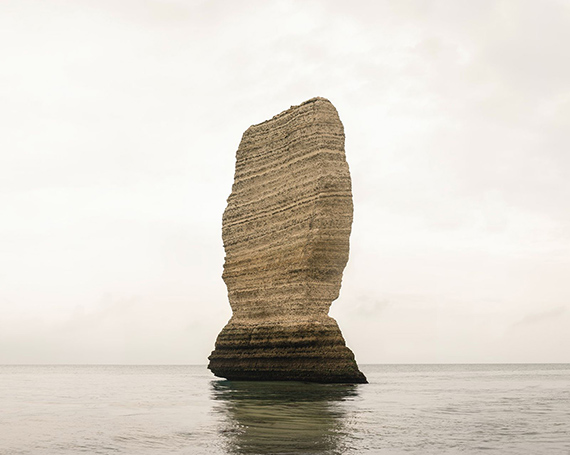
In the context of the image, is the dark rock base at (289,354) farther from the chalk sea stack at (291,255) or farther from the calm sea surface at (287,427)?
the calm sea surface at (287,427)

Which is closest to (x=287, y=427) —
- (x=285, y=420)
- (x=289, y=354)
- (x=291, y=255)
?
(x=285, y=420)

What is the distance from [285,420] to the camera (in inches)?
651

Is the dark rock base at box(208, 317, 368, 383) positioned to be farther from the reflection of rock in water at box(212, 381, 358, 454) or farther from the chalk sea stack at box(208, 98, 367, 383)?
the reflection of rock in water at box(212, 381, 358, 454)

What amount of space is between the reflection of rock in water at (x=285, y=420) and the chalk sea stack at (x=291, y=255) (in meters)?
4.20

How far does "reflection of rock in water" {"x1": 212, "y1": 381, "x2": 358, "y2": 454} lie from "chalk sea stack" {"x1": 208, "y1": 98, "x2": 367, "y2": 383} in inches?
165

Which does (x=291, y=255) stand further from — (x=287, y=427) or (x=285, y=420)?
(x=287, y=427)

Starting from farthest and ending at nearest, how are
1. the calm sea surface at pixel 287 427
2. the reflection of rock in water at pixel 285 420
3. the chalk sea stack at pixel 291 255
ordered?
1. the chalk sea stack at pixel 291 255
2. the calm sea surface at pixel 287 427
3. the reflection of rock in water at pixel 285 420

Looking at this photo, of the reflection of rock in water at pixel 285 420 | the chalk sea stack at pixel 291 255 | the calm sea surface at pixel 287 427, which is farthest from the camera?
the chalk sea stack at pixel 291 255

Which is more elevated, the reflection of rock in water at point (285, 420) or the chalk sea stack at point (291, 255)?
the chalk sea stack at point (291, 255)

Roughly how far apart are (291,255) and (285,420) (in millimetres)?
17967

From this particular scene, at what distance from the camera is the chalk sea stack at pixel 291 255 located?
31.9m

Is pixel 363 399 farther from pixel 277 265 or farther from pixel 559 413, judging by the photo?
pixel 277 265

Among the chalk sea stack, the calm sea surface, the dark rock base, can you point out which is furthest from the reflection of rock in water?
the chalk sea stack

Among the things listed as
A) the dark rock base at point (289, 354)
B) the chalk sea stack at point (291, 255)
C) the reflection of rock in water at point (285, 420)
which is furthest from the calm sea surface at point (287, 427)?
the chalk sea stack at point (291, 255)
